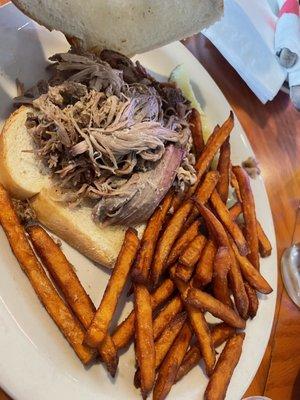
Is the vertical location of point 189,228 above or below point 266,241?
above

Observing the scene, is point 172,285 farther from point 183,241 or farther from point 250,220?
point 250,220

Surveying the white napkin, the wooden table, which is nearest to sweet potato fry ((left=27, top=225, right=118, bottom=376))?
the wooden table

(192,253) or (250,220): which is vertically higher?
(192,253)

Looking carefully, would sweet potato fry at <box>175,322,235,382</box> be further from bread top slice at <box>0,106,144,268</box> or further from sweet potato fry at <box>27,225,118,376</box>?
bread top slice at <box>0,106,144,268</box>

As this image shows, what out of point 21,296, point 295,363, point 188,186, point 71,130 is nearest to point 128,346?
point 21,296

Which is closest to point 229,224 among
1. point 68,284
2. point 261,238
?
point 261,238

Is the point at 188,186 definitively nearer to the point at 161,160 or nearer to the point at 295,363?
the point at 161,160
